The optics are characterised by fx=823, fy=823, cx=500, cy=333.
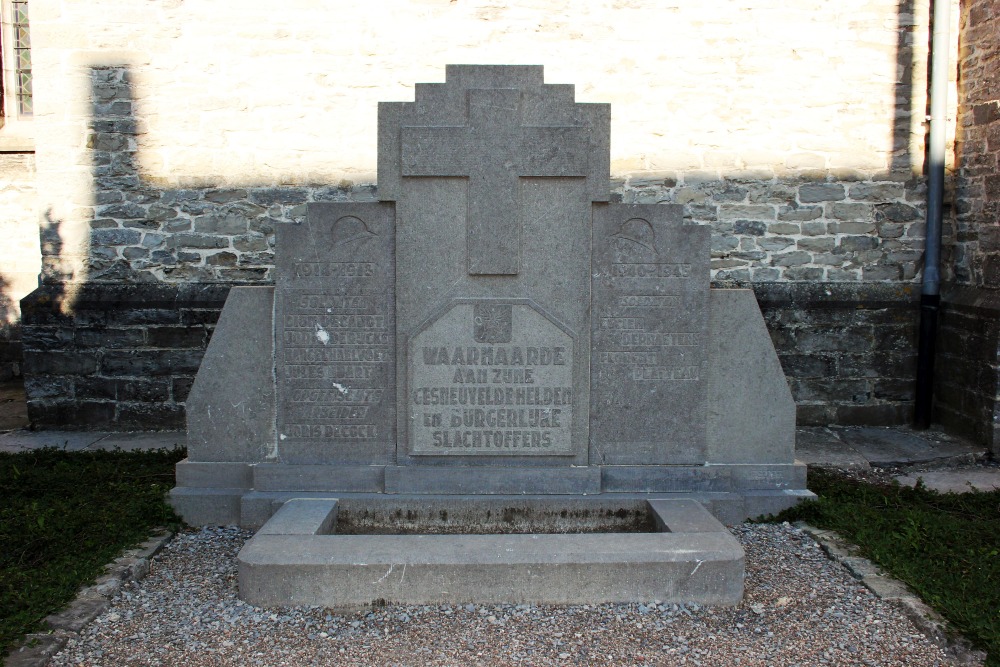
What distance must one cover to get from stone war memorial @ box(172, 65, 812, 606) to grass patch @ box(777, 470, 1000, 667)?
0.38 m

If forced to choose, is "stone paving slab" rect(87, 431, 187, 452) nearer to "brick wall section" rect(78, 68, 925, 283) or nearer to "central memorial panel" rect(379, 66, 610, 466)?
"brick wall section" rect(78, 68, 925, 283)

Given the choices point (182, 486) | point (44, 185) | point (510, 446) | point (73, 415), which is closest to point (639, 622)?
point (510, 446)

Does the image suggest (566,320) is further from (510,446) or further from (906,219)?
(906,219)

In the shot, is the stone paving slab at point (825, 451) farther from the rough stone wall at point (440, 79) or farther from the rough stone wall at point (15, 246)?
the rough stone wall at point (15, 246)

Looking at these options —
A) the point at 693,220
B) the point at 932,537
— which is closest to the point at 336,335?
the point at 932,537

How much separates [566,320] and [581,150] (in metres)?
0.90

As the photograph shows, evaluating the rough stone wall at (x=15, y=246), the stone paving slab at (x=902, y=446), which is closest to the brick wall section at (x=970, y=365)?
the stone paving slab at (x=902, y=446)

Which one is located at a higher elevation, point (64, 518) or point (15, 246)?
point (15, 246)

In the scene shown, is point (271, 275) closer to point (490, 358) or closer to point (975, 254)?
point (490, 358)

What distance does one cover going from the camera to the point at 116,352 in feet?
23.9

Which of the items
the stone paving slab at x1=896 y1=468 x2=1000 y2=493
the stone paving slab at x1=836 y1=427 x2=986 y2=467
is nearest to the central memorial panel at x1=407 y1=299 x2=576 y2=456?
the stone paving slab at x1=896 y1=468 x2=1000 y2=493

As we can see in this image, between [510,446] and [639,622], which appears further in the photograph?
[510,446]

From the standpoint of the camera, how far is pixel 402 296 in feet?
Answer: 14.5

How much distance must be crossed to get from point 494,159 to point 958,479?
4085 millimetres
